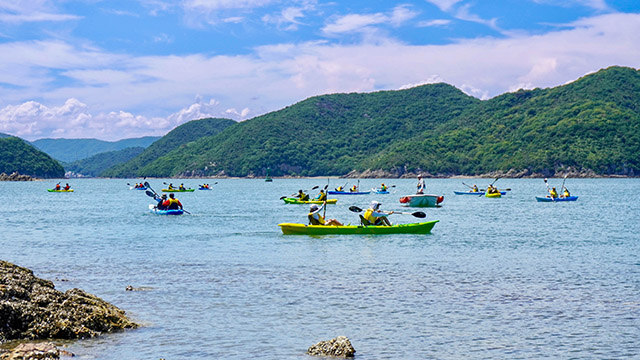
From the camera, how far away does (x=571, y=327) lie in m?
16.0

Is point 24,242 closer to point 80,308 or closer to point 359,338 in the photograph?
point 80,308

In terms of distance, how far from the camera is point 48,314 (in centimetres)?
1509

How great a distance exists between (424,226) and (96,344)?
26.6 metres

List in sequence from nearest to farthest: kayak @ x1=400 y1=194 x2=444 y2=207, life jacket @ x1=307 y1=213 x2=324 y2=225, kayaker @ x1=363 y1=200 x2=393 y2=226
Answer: kayaker @ x1=363 y1=200 x2=393 y2=226, life jacket @ x1=307 y1=213 x2=324 y2=225, kayak @ x1=400 y1=194 x2=444 y2=207

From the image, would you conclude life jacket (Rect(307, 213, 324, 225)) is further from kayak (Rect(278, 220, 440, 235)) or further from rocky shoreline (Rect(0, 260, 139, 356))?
rocky shoreline (Rect(0, 260, 139, 356))

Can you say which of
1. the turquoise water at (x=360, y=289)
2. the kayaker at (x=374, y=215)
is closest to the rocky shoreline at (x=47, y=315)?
the turquoise water at (x=360, y=289)

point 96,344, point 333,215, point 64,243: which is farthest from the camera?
point 333,215

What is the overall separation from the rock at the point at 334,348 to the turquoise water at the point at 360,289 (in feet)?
1.23

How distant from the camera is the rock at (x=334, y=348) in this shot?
13.6 m

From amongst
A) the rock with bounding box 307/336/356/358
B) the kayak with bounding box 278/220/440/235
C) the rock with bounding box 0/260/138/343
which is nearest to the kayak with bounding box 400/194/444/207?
the kayak with bounding box 278/220/440/235

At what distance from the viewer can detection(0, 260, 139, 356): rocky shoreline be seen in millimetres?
14703

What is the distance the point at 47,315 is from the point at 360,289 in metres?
9.82

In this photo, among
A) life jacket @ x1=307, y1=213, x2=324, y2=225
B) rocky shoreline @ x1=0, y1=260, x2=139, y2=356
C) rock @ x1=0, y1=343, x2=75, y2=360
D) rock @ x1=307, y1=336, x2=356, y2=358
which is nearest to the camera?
rock @ x1=0, y1=343, x2=75, y2=360

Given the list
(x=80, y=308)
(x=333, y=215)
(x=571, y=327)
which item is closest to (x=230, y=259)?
(x=80, y=308)
